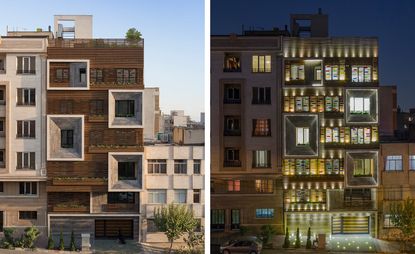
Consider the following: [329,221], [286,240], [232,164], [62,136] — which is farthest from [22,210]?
[329,221]

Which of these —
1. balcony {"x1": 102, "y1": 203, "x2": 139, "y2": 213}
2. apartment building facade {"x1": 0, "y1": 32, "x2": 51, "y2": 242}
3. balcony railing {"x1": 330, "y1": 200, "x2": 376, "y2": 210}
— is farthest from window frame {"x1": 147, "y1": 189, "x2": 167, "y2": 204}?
balcony railing {"x1": 330, "y1": 200, "x2": 376, "y2": 210}

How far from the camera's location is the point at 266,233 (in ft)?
13.2

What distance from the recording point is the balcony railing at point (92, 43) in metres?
4.39

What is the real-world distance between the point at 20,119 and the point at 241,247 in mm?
1683

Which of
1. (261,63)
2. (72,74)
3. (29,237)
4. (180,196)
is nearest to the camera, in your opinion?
(261,63)

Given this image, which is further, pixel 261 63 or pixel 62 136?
pixel 62 136

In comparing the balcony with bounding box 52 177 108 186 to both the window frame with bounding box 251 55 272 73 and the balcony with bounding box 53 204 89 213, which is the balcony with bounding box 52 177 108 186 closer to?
the balcony with bounding box 53 204 89 213

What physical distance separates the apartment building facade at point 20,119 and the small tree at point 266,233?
1.52 metres

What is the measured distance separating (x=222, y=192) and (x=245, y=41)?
0.91 meters

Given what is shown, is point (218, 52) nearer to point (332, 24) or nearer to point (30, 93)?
point (332, 24)

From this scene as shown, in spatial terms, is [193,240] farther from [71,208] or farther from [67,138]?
[67,138]

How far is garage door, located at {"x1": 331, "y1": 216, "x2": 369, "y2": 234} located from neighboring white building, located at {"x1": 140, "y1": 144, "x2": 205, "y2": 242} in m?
0.99

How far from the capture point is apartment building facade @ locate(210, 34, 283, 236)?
3975mm

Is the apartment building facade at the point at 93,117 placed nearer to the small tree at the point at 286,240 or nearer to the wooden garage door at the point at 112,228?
the wooden garage door at the point at 112,228
